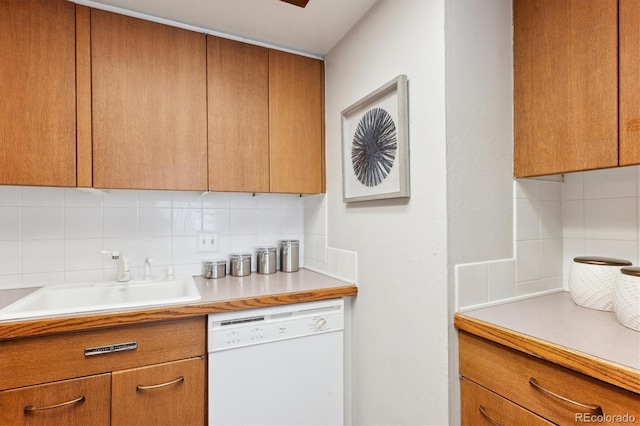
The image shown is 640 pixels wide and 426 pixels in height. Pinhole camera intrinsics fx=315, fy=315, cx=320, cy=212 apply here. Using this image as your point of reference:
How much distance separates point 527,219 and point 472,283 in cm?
38

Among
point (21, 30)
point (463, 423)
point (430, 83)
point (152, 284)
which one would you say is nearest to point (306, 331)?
point (463, 423)

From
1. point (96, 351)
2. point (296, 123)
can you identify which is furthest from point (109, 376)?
point (296, 123)

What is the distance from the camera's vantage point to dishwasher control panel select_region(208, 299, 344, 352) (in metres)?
1.29

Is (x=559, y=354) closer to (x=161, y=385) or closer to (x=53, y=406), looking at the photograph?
(x=161, y=385)

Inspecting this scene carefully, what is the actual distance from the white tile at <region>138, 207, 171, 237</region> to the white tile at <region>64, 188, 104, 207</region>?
7.9 inches

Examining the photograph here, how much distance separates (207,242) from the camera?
1834mm

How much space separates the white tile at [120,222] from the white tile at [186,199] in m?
0.20

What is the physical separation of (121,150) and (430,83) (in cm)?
132

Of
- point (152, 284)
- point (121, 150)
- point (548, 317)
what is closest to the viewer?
point (548, 317)

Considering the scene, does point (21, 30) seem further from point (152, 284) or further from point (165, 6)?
point (152, 284)

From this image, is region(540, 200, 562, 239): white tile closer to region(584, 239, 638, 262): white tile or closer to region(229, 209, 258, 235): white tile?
region(584, 239, 638, 262): white tile

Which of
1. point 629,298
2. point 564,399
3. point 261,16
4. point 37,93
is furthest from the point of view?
point 261,16

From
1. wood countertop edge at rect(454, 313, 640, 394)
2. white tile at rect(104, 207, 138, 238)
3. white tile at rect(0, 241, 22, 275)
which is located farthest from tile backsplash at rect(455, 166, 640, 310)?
white tile at rect(0, 241, 22, 275)

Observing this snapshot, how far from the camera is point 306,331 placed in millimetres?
1441
